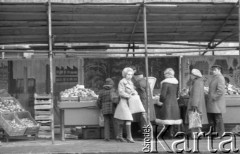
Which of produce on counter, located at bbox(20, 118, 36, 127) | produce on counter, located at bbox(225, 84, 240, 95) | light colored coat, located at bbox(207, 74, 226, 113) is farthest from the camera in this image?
produce on counter, located at bbox(225, 84, 240, 95)

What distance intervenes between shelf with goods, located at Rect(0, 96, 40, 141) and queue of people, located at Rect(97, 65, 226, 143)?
203cm

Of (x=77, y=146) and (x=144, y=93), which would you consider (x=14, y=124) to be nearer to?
(x=77, y=146)

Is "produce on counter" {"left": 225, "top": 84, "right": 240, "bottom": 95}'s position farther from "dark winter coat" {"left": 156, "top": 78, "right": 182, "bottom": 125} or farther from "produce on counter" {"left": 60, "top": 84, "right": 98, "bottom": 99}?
"produce on counter" {"left": 60, "top": 84, "right": 98, "bottom": 99}

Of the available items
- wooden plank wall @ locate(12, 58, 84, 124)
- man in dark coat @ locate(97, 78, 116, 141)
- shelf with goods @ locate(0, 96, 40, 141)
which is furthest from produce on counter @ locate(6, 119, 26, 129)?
wooden plank wall @ locate(12, 58, 84, 124)

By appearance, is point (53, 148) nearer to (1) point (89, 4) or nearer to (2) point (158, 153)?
(2) point (158, 153)

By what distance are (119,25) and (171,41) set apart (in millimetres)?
3152

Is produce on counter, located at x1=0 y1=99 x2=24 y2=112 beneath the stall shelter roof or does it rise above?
beneath

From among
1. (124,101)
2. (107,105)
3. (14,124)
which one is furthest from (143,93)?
(14,124)

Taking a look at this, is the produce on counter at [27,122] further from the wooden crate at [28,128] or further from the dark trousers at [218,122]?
the dark trousers at [218,122]

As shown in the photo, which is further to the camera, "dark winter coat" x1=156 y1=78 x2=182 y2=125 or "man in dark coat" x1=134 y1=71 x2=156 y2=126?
"man in dark coat" x1=134 y1=71 x2=156 y2=126

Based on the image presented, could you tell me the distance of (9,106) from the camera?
14.7m

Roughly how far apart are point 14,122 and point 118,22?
4002mm

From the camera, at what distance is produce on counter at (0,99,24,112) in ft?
47.6

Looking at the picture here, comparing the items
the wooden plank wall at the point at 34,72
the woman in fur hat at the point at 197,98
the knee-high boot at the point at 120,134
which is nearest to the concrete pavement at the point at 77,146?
the knee-high boot at the point at 120,134
